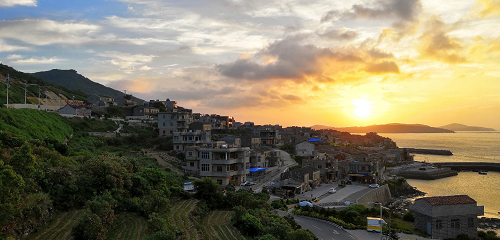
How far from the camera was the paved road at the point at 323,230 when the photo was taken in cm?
2406

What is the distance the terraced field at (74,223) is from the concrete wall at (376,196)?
2706 cm

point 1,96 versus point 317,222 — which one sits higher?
point 1,96

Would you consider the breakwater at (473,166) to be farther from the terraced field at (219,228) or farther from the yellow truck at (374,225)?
the terraced field at (219,228)

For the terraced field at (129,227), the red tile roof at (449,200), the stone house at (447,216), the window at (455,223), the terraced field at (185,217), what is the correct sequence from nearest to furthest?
the terraced field at (129,227) → the terraced field at (185,217) → the stone house at (447,216) → the red tile roof at (449,200) → the window at (455,223)

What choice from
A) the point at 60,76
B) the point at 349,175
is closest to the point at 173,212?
the point at 349,175

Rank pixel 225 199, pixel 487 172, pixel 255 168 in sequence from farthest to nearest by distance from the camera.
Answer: pixel 487 172 < pixel 255 168 < pixel 225 199

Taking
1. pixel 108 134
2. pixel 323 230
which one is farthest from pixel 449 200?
pixel 108 134

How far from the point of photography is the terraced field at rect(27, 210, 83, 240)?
1538 cm

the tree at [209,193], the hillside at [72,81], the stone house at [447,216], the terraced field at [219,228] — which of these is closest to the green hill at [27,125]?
the tree at [209,193]

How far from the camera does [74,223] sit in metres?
16.9

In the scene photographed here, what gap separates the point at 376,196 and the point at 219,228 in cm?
3098

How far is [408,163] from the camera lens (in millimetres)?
89188

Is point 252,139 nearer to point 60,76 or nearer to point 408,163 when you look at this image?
point 408,163

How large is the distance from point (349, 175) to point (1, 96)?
192ft
